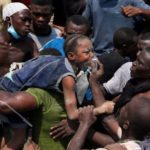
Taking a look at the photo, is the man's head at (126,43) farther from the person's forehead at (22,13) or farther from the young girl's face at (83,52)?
the person's forehead at (22,13)

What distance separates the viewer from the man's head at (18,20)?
500 cm

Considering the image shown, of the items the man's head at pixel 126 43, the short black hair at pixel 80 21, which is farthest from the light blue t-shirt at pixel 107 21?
the man's head at pixel 126 43

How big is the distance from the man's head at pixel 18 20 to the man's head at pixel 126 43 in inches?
31.8

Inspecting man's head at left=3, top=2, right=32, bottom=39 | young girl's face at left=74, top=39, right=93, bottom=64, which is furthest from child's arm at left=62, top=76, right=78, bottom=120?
man's head at left=3, top=2, right=32, bottom=39

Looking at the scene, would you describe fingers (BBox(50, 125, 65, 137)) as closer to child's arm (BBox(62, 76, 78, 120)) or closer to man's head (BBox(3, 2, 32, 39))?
child's arm (BBox(62, 76, 78, 120))

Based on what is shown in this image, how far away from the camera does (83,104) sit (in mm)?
4094

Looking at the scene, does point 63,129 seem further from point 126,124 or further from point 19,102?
point 126,124

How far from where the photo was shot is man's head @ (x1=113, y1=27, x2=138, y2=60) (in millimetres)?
4759

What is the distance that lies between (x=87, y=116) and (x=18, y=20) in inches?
61.4

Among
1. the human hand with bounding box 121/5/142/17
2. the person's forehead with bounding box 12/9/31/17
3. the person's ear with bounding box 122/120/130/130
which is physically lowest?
the human hand with bounding box 121/5/142/17

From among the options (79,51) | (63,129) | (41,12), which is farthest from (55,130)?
(41,12)

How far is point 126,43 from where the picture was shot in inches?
189

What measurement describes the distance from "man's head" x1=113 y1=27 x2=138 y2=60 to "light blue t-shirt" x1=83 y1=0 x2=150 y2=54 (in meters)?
0.41

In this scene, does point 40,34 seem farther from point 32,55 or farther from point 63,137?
point 63,137
